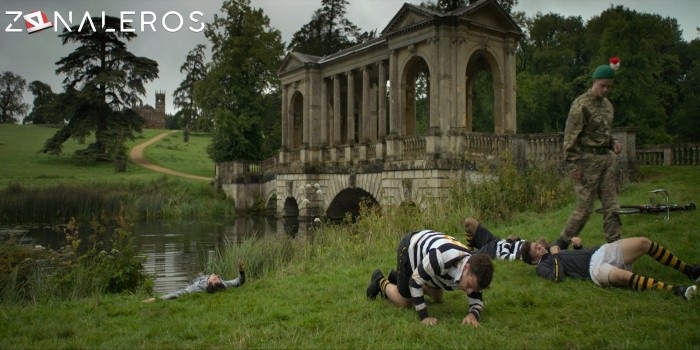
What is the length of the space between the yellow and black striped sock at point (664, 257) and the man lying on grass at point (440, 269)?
2.20m

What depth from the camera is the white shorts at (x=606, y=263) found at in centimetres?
647

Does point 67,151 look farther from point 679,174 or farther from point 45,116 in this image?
point 679,174

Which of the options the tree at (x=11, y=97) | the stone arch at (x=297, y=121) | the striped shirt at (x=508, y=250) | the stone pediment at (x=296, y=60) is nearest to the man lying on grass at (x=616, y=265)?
the striped shirt at (x=508, y=250)

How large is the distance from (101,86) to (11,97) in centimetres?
4290

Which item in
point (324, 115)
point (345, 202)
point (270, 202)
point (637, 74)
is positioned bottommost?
point (270, 202)

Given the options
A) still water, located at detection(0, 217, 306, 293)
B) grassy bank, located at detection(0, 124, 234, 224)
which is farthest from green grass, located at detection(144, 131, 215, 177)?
still water, located at detection(0, 217, 306, 293)

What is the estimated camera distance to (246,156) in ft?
127

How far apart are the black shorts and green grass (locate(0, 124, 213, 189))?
3082 cm

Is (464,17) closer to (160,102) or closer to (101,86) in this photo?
(101,86)

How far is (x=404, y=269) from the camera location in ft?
20.0

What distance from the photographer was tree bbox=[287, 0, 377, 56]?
44.2 m

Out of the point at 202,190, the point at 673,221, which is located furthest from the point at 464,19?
the point at 202,190

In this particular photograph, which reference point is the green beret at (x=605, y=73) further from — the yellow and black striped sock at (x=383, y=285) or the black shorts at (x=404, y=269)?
the yellow and black striped sock at (x=383, y=285)

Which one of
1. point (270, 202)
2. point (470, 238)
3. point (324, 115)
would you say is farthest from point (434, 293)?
point (270, 202)
